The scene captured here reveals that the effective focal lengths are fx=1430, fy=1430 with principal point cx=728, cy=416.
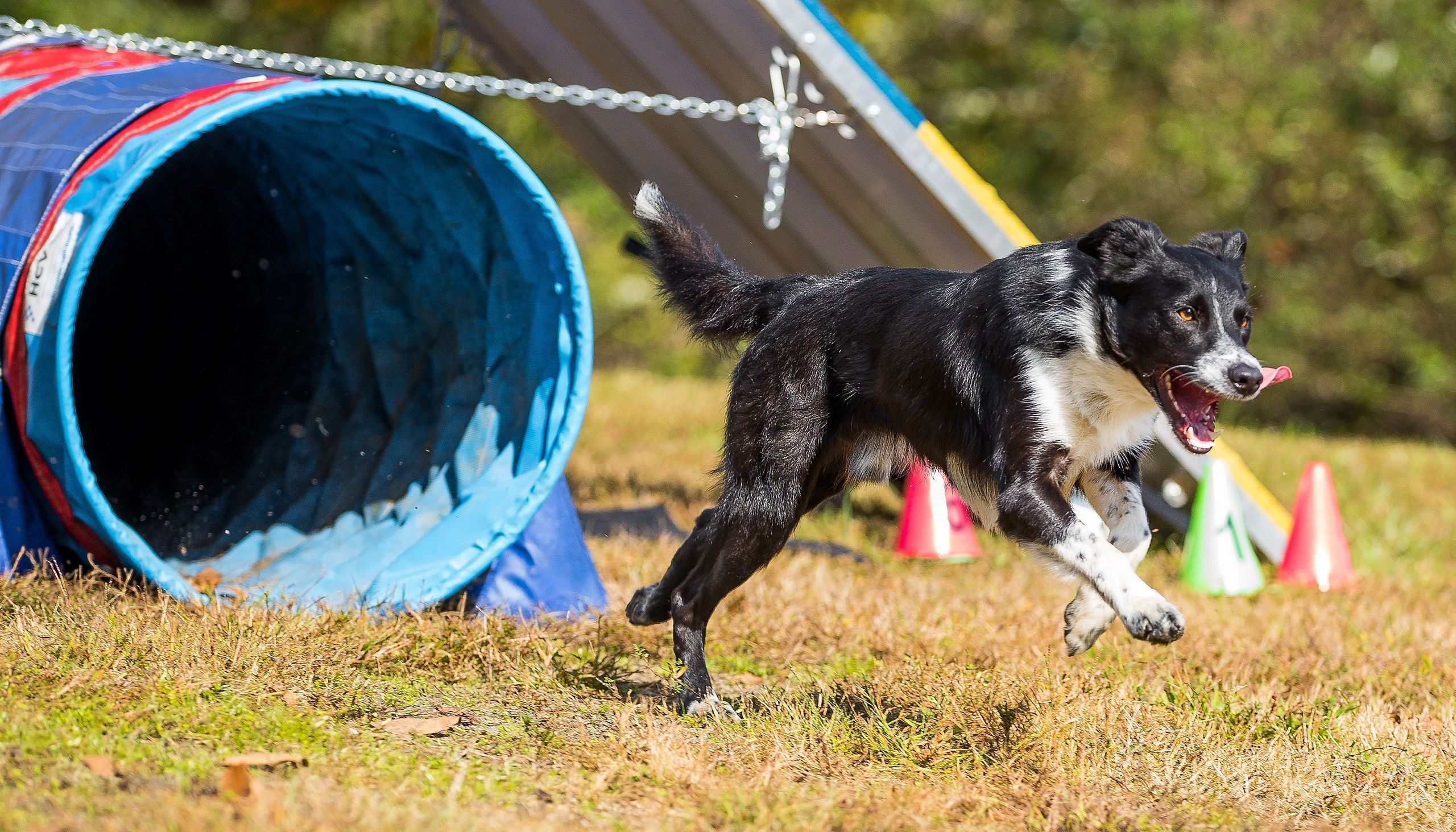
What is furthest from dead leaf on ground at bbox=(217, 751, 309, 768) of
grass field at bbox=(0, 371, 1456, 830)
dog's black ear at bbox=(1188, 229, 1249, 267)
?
dog's black ear at bbox=(1188, 229, 1249, 267)

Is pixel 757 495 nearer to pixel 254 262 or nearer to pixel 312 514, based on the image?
pixel 312 514

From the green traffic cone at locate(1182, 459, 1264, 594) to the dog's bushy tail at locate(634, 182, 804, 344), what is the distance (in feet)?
8.85

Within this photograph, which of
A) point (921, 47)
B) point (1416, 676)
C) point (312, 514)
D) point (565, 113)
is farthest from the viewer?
point (921, 47)

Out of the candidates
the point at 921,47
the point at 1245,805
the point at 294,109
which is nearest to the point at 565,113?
the point at 294,109

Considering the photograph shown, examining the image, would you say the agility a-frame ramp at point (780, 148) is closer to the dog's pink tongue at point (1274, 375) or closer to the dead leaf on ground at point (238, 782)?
the dog's pink tongue at point (1274, 375)

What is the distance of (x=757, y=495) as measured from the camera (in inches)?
152

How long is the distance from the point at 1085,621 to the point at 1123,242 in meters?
A: 0.92

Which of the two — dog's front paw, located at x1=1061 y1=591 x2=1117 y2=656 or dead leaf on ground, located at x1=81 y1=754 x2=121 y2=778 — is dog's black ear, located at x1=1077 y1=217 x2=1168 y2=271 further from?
dead leaf on ground, located at x1=81 y1=754 x2=121 y2=778

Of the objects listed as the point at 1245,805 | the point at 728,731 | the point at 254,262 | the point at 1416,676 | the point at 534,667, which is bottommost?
the point at 1416,676

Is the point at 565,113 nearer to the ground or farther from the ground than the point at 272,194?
nearer to the ground

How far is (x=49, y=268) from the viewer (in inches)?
153

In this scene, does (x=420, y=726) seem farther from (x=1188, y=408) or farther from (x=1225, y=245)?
(x=1225, y=245)

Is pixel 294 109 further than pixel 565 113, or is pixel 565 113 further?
pixel 565 113

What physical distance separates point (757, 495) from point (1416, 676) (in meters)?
2.24
